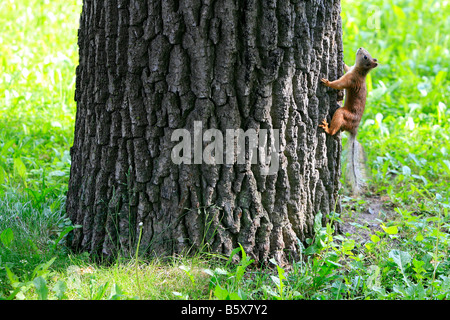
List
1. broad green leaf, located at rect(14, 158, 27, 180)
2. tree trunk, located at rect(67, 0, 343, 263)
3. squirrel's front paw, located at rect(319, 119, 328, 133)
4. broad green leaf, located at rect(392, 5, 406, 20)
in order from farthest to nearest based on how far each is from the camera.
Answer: broad green leaf, located at rect(392, 5, 406, 20) < broad green leaf, located at rect(14, 158, 27, 180) < squirrel's front paw, located at rect(319, 119, 328, 133) < tree trunk, located at rect(67, 0, 343, 263)

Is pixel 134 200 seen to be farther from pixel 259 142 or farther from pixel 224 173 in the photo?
pixel 259 142

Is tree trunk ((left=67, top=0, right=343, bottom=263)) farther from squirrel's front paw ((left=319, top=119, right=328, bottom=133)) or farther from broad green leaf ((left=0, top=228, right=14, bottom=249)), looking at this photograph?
broad green leaf ((left=0, top=228, right=14, bottom=249))

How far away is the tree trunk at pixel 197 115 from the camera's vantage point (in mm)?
2537

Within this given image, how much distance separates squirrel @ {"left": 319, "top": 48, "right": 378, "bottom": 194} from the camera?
9.77ft

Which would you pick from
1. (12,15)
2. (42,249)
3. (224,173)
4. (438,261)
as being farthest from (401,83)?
(12,15)

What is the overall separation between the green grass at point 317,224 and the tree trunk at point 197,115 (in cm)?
19

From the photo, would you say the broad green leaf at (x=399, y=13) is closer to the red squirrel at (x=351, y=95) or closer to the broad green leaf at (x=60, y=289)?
the red squirrel at (x=351, y=95)

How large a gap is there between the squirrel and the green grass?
0.74ft

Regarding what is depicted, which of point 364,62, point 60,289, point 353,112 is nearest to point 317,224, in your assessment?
point 353,112

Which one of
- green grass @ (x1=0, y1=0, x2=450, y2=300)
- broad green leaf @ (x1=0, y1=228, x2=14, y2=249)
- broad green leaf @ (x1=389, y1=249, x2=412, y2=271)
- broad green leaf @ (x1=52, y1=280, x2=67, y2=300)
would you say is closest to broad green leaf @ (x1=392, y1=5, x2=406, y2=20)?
green grass @ (x1=0, y1=0, x2=450, y2=300)

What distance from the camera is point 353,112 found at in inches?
128

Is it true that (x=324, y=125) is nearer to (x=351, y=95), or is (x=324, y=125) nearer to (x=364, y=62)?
(x=351, y=95)

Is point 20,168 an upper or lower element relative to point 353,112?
lower

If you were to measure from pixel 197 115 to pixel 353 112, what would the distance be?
122 cm
